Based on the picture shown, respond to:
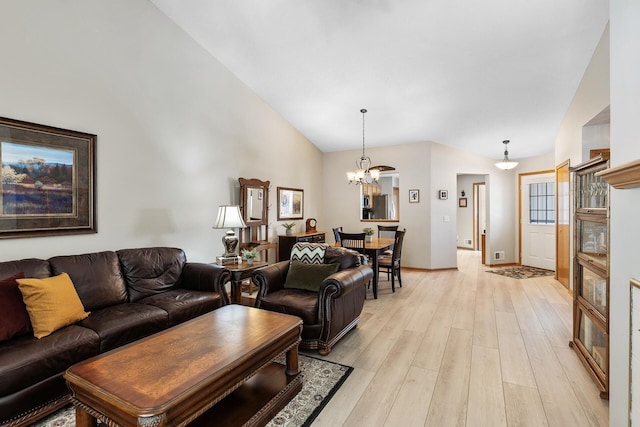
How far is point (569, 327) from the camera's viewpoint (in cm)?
327

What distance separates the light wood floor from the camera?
6.20ft

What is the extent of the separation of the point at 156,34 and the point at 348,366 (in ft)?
13.5

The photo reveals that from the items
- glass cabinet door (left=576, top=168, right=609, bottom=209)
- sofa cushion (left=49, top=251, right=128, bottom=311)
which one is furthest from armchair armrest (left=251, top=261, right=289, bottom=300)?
glass cabinet door (left=576, top=168, right=609, bottom=209)

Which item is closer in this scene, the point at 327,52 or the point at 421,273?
the point at 327,52

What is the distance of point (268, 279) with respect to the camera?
120 inches

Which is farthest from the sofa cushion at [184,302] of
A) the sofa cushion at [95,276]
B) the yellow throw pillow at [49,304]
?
the yellow throw pillow at [49,304]

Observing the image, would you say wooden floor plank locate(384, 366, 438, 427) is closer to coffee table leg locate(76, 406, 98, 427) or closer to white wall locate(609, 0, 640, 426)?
white wall locate(609, 0, 640, 426)

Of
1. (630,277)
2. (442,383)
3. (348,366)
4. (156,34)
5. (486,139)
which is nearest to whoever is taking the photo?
(630,277)

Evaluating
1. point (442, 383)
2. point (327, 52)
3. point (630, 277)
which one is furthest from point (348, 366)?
point (327, 52)

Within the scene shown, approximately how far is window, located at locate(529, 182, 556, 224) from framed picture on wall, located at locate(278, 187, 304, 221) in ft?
16.3

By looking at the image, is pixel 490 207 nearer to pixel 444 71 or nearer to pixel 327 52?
pixel 444 71

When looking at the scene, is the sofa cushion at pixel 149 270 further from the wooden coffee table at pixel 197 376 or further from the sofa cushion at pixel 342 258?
the sofa cushion at pixel 342 258

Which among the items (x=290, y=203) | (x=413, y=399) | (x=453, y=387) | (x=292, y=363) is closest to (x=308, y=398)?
(x=292, y=363)

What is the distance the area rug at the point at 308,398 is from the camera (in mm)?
1833
